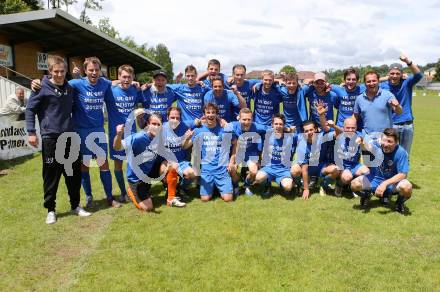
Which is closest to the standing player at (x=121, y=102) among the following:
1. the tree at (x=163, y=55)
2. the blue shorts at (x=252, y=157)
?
the blue shorts at (x=252, y=157)

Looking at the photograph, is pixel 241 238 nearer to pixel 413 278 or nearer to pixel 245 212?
pixel 245 212

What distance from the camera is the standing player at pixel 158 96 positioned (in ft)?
20.5

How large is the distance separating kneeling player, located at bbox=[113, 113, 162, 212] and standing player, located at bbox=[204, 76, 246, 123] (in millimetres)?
1101

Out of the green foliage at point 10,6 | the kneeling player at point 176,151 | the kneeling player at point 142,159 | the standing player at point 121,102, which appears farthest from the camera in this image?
the green foliage at point 10,6

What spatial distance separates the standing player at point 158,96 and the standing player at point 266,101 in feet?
5.30

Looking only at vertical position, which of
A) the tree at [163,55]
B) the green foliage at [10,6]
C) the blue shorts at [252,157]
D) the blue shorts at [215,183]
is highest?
the tree at [163,55]

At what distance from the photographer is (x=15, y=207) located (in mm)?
5730

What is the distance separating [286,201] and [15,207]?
4166 mm

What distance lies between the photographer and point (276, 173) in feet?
20.8

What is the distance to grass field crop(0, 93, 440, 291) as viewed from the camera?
11.8 ft

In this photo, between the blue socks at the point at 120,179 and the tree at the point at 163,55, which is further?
the tree at the point at 163,55

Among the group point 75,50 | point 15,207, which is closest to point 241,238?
point 15,207

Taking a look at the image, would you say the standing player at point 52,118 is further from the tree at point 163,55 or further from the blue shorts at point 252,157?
the tree at point 163,55

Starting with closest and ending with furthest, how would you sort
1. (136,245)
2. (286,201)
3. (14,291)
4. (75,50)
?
(14,291)
(136,245)
(286,201)
(75,50)
